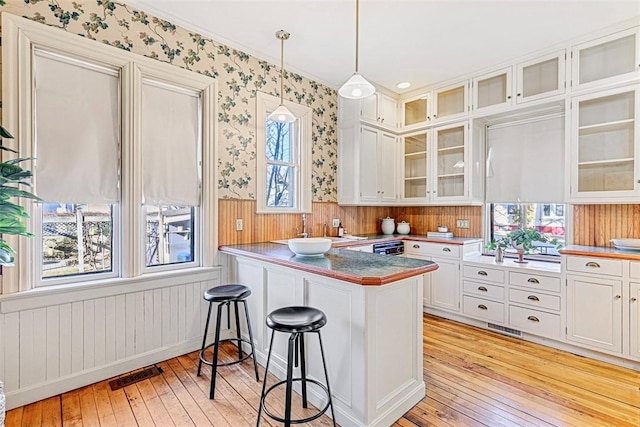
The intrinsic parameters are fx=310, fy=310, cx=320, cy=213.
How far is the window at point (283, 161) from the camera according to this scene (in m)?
3.23

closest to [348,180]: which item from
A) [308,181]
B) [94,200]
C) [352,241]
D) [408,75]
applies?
[308,181]

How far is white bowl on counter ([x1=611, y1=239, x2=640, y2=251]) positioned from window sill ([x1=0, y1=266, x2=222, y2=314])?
141 inches

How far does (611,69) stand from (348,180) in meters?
2.64

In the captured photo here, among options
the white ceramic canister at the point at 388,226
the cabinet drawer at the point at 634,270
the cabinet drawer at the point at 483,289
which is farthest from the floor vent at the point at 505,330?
the white ceramic canister at the point at 388,226

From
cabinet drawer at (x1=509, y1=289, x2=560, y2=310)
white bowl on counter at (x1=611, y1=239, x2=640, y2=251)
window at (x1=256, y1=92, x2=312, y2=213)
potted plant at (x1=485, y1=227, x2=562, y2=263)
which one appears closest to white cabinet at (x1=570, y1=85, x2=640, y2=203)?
white bowl on counter at (x1=611, y1=239, x2=640, y2=251)

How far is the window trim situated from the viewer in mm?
1954

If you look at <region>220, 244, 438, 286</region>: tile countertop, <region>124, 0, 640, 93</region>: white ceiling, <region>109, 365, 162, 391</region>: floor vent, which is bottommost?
<region>109, 365, 162, 391</region>: floor vent

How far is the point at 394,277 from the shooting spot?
5.57 ft

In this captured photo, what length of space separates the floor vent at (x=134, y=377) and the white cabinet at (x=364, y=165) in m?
2.61

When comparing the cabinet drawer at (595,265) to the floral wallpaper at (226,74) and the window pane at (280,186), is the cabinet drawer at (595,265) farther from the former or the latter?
the window pane at (280,186)

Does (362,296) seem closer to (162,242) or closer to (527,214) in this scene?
(162,242)

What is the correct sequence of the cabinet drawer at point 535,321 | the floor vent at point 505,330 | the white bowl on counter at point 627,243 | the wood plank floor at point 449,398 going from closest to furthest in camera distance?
1. the wood plank floor at point 449,398
2. the white bowl on counter at point 627,243
3. the cabinet drawer at point 535,321
4. the floor vent at point 505,330

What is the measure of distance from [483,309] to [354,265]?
2.09 meters

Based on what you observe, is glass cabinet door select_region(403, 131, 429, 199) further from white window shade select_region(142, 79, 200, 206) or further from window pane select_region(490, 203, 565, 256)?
white window shade select_region(142, 79, 200, 206)
